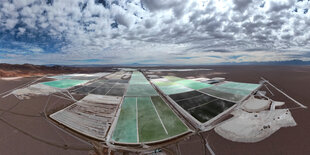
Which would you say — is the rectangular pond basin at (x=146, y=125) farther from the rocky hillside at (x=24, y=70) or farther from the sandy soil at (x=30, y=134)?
the rocky hillside at (x=24, y=70)

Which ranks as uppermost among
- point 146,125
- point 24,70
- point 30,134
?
point 24,70

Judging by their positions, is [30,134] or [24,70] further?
[24,70]

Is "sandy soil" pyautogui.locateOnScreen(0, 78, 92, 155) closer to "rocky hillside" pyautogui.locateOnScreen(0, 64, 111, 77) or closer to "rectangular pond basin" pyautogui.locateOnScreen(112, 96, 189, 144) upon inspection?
"rectangular pond basin" pyautogui.locateOnScreen(112, 96, 189, 144)

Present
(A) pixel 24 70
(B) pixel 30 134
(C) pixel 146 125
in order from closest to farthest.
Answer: (B) pixel 30 134 < (C) pixel 146 125 < (A) pixel 24 70

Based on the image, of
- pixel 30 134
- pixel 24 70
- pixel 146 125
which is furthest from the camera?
pixel 24 70

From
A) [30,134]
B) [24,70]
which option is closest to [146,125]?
[30,134]

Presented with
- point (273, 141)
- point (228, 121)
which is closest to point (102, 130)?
point (228, 121)

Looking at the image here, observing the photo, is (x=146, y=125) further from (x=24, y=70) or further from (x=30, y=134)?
(x=24, y=70)

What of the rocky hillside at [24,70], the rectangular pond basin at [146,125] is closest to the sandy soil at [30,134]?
the rectangular pond basin at [146,125]

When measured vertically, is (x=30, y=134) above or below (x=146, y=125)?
above

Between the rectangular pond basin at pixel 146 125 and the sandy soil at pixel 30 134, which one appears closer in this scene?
the sandy soil at pixel 30 134

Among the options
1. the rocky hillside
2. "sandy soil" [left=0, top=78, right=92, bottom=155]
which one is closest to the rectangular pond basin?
"sandy soil" [left=0, top=78, right=92, bottom=155]
